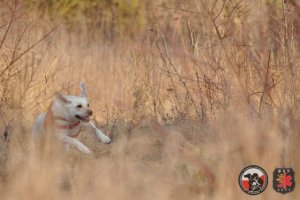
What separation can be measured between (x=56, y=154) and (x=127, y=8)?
10.1 metres

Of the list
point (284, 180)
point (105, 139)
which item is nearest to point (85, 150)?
point (105, 139)

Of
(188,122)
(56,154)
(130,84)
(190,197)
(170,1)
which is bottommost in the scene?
(190,197)

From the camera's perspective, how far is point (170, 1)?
7621 mm

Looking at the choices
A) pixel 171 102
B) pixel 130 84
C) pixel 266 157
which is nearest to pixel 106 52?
pixel 130 84

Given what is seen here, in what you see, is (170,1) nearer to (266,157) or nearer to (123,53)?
(123,53)

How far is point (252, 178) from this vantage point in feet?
14.1

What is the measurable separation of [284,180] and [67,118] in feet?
8.06

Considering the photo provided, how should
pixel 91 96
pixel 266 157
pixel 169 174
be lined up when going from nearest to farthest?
pixel 266 157 → pixel 169 174 → pixel 91 96

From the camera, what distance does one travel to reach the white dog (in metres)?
6.04

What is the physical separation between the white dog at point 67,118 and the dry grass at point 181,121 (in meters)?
0.12

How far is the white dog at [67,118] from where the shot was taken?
6.04 meters

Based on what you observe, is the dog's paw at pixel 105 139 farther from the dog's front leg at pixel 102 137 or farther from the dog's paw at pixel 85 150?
the dog's paw at pixel 85 150

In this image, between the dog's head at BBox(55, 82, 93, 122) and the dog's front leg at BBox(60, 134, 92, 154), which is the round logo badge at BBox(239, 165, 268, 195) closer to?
the dog's front leg at BBox(60, 134, 92, 154)

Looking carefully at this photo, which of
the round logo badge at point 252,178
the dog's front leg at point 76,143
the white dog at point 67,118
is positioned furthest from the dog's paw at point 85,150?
the round logo badge at point 252,178
